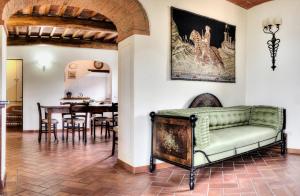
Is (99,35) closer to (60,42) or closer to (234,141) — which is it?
(60,42)

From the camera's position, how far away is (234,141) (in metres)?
3.29

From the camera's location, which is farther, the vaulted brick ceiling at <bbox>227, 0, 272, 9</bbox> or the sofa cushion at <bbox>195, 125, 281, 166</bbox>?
the vaulted brick ceiling at <bbox>227, 0, 272, 9</bbox>

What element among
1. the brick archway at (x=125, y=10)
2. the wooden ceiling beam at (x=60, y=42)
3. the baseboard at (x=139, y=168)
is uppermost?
the wooden ceiling beam at (x=60, y=42)

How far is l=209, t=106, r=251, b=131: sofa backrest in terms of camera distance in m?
3.79

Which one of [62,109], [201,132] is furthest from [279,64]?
[62,109]

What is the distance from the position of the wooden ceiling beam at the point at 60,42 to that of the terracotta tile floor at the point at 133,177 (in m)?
3.86

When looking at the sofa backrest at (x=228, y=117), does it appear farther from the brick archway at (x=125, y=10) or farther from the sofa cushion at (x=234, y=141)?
the brick archway at (x=125, y=10)

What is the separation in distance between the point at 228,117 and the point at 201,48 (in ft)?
3.90

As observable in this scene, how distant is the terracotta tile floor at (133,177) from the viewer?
107 inches

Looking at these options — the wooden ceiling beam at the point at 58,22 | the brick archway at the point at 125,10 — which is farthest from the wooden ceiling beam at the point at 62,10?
the brick archway at the point at 125,10

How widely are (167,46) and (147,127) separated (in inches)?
47.3

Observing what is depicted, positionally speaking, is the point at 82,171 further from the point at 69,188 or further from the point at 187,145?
the point at 187,145

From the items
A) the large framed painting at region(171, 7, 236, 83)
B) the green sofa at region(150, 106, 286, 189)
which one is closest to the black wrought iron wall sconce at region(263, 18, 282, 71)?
the large framed painting at region(171, 7, 236, 83)

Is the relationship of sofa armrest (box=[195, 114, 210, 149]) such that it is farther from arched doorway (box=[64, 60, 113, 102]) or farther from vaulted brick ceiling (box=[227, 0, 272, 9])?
arched doorway (box=[64, 60, 113, 102])
